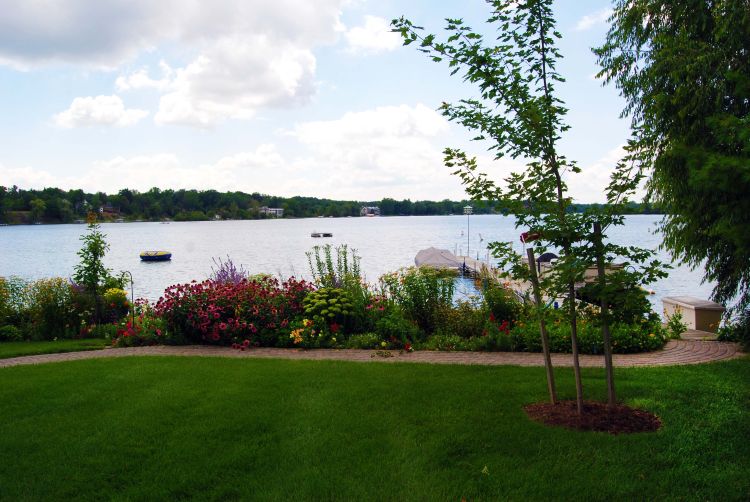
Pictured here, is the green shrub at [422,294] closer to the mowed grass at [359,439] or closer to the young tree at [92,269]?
the mowed grass at [359,439]

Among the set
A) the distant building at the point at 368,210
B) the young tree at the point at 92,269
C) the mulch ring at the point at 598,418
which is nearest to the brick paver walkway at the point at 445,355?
the mulch ring at the point at 598,418

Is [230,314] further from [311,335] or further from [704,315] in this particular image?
[704,315]

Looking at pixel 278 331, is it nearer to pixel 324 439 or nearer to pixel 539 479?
pixel 324 439

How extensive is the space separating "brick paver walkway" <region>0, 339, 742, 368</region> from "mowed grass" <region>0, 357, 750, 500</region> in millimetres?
717

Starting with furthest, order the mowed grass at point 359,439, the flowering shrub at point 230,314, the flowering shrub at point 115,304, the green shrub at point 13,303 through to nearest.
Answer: the flowering shrub at point 115,304, the green shrub at point 13,303, the flowering shrub at point 230,314, the mowed grass at point 359,439

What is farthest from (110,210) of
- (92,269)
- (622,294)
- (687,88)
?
(622,294)

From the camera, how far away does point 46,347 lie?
9.39 metres

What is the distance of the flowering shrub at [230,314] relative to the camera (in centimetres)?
919

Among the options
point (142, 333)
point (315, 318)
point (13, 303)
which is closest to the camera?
point (315, 318)

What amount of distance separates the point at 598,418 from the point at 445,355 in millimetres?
3330

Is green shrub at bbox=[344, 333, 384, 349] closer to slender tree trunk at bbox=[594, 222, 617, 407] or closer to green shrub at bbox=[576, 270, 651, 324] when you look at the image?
slender tree trunk at bbox=[594, 222, 617, 407]

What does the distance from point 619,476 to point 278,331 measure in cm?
636

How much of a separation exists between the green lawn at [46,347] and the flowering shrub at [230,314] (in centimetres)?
136

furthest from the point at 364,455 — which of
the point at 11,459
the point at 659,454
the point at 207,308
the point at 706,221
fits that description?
the point at 706,221
